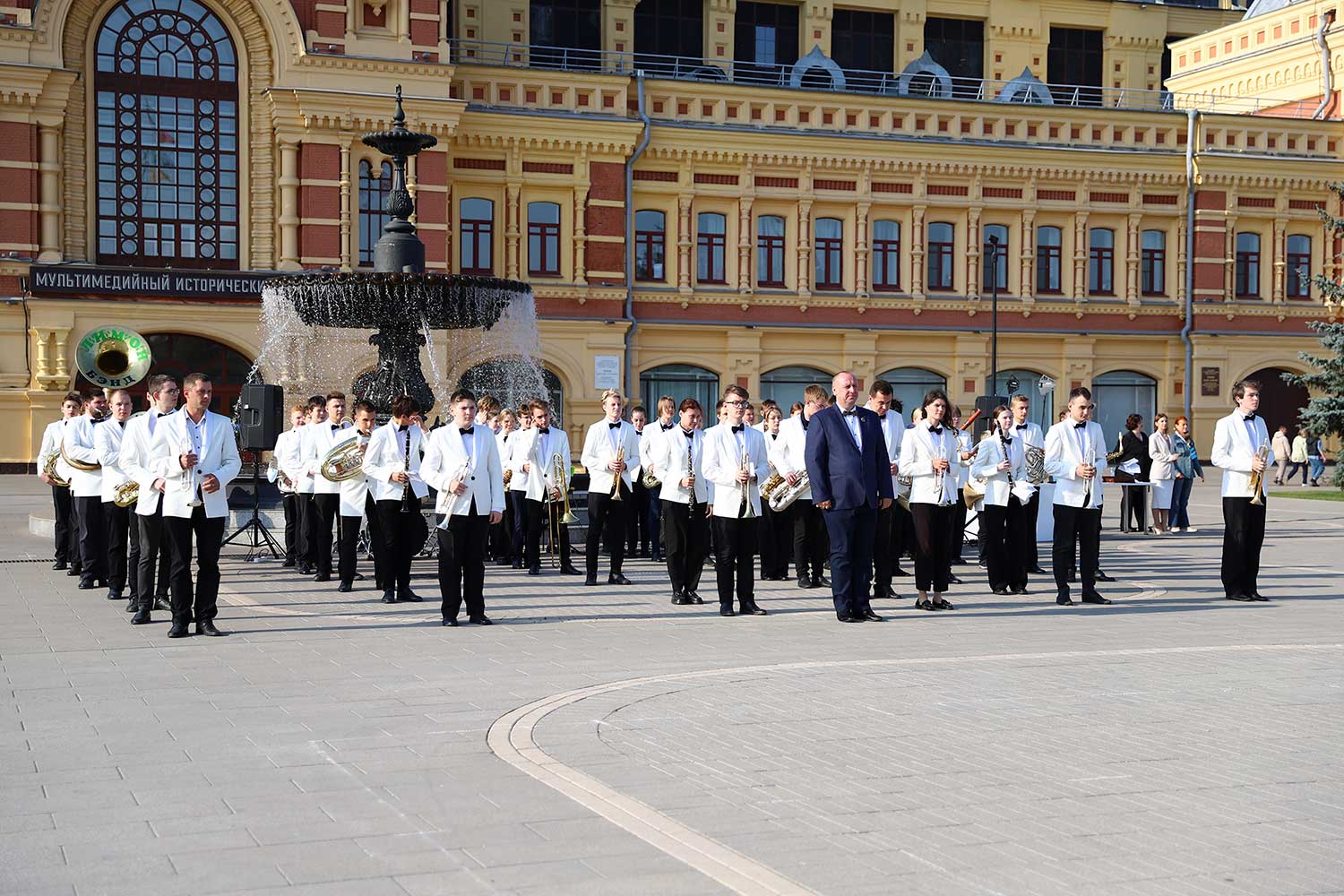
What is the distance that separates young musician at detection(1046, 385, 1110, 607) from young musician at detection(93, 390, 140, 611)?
8.29 meters

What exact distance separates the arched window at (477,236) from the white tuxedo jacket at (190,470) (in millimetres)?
29097

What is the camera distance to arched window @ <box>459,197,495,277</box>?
134 ft

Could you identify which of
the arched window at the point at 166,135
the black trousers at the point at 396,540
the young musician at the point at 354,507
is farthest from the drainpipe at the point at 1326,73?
the black trousers at the point at 396,540

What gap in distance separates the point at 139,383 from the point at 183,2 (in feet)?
30.6

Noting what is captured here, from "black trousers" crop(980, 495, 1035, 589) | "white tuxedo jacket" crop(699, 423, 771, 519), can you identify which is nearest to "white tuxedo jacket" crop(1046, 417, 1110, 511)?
"black trousers" crop(980, 495, 1035, 589)

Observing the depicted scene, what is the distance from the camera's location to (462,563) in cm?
1249

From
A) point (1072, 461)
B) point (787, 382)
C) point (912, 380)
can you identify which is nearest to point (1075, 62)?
point (912, 380)

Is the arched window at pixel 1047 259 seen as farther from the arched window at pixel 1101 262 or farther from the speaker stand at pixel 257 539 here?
the speaker stand at pixel 257 539

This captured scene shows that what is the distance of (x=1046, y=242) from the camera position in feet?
149

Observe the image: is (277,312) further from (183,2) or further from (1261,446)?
(183,2)

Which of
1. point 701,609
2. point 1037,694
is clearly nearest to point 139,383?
point 701,609

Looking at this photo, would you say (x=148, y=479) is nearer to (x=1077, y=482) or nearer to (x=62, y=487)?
(x=62, y=487)

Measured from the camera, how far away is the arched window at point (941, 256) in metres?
44.6

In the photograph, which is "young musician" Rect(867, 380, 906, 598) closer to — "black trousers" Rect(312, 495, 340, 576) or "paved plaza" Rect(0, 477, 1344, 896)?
"paved plaza" Rect(0, 477, 1344, 896)
